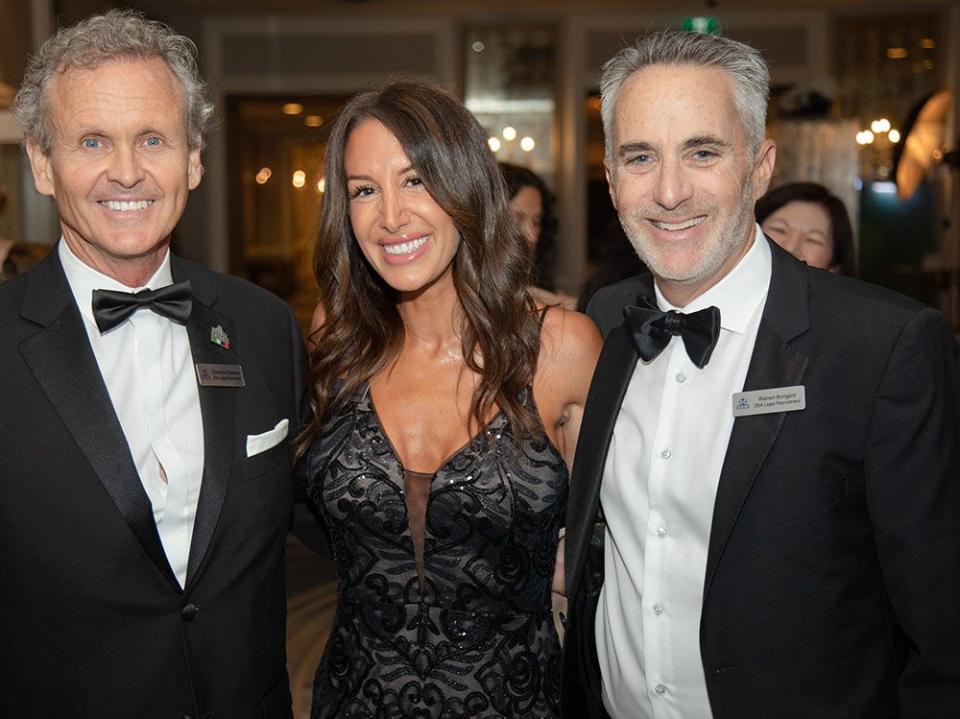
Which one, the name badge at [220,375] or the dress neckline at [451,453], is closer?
the name badge at [220,375]

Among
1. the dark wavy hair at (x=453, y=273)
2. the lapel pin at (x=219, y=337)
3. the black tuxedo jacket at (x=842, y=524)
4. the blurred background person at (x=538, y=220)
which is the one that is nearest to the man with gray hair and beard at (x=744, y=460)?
the black tuxedo jacket at (x=842, y=524)

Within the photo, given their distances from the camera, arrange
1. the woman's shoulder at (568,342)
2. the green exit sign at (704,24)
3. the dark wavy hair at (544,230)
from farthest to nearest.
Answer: the dark wavy hair at (544,230) < the green exit sign at (704,24) < the woman's shoulder at (568,342)

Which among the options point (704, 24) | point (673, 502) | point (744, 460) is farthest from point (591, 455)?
point (704, 24)

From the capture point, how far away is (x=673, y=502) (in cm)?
175

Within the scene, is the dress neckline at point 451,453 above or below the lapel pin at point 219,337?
below

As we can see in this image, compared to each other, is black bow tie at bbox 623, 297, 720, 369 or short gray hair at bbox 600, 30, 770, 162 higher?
short gray hair at bbox 600, 30, 770, 162

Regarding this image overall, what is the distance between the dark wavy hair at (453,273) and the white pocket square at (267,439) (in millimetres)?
146

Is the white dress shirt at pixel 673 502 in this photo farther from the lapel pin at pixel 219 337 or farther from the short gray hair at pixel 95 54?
the short gray hair at pixel 95 54

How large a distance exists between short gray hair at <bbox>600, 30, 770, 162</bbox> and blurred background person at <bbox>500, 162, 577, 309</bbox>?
1.85m

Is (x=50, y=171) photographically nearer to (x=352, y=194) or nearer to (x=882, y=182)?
(x=352, y=194)

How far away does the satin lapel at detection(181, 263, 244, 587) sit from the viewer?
1.82 m

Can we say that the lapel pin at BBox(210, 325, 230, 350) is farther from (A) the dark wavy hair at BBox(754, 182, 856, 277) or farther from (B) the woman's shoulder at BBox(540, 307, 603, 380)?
(A) the dark wavy hair at BBox(754, 182, 856, 277)

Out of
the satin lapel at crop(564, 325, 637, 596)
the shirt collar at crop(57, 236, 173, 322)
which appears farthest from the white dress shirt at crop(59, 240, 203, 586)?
the satin lapel at crop(564, 325, 637, 596)

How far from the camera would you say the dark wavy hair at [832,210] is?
3.38 meters
